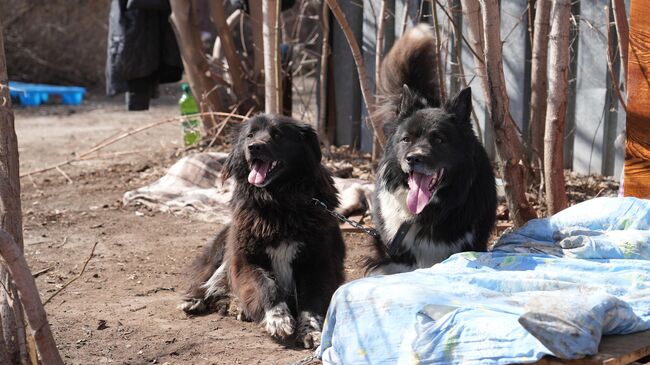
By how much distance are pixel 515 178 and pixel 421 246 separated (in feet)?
3.71

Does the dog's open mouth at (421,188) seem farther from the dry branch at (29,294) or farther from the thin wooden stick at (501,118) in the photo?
the dry branch at (29,294)

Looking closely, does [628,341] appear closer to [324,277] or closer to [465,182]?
[465,182]

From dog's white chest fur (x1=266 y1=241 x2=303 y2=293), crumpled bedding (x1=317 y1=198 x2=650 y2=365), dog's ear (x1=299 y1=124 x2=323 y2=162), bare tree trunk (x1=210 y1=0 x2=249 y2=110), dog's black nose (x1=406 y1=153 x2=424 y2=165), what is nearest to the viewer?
crumpled bedding (x1=317 y1=198 x2=650 y2=365)

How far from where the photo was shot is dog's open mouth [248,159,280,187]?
184 inches

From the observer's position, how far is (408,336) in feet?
11.0

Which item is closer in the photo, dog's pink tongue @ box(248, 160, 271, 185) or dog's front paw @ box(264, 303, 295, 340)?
dog's front paw @ box(264, 303, 295, 340)

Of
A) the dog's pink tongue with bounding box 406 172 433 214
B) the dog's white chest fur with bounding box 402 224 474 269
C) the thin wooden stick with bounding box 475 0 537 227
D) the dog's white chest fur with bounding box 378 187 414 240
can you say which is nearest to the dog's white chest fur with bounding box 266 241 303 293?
the dog's white chest fur with bounding box 378 187 414 240

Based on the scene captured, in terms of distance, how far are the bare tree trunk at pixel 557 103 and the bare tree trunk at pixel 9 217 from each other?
314 centimetres

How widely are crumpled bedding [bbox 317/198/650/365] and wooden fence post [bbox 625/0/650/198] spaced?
1.90ft

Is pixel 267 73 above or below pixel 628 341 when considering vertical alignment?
above

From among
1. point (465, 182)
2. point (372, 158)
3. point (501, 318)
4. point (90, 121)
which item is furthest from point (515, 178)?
point (90, 121)

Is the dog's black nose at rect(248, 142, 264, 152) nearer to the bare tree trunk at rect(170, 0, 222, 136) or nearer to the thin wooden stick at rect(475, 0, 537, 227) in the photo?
the thin wooden stick at rect(475, 0, 537, 227)

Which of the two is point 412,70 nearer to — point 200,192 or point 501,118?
point 501,118

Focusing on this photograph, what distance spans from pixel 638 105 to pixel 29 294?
139 inches
